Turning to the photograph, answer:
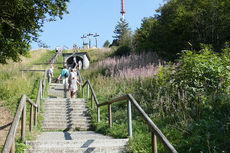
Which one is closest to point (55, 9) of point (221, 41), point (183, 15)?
point (183, 15)

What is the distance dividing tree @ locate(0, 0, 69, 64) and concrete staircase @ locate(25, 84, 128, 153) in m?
2.87

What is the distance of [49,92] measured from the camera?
14461mm

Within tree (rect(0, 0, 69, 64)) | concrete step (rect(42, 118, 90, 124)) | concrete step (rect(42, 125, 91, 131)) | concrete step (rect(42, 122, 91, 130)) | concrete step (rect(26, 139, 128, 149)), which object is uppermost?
tree (rect(0, 0, 69, 64))

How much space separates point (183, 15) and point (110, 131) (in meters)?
10.5

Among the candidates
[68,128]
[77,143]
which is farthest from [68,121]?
[77,143]

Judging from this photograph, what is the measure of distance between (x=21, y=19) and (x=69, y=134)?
6034 mm

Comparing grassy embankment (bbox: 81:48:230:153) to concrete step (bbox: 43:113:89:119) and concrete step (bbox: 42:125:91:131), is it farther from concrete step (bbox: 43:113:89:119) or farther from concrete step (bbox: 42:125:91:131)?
concrete step (bbox: 43:113:89:119)

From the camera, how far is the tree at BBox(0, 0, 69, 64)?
9203mm

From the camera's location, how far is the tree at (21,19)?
9.20 m

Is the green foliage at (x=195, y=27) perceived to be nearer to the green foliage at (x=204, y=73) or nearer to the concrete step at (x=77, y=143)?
the green foliage at (x=204, y=73)

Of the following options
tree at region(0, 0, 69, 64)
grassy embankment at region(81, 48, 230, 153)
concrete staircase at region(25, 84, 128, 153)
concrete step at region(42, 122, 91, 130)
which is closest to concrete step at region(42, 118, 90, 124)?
concrete staircase at region(25, 84, 128, 153)

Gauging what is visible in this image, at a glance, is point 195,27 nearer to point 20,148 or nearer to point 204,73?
point 204,73

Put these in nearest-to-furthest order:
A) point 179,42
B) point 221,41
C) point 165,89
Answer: point 165,89 → point 221,41 → point 179,42

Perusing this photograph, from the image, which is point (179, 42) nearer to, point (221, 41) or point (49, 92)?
point (221, 41)
